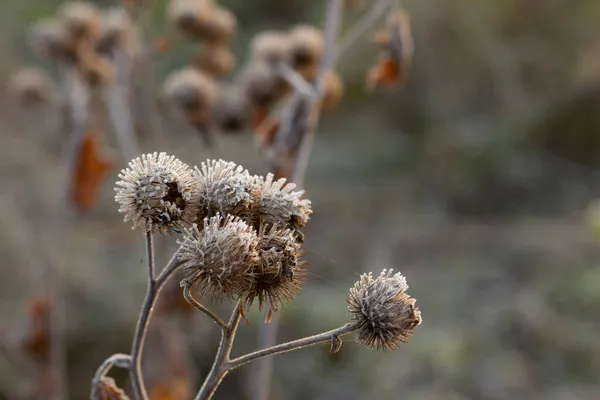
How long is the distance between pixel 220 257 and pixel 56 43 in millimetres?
1862

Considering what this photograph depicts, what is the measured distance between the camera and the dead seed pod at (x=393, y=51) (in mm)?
2104

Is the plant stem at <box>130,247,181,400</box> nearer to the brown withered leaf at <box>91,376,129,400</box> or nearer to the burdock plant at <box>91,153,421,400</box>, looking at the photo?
the burdock plant at <box>91,153,421,400</box>

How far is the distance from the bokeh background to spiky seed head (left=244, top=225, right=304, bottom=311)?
98 cm

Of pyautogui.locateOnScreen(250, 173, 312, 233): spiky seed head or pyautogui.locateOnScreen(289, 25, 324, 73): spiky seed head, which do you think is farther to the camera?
pyautogui.locateOnScreen(289, 25, 324, 73): spiky seed head

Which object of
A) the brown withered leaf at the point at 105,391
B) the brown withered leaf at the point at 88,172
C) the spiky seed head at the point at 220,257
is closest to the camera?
the spiky seed head at the point at 220,257

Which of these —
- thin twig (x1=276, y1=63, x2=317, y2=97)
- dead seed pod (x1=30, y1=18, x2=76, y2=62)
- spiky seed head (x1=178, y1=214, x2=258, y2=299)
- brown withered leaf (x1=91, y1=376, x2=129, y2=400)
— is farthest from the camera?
dead seed pod (x1=30, y1=18, x2=76, y2=62)

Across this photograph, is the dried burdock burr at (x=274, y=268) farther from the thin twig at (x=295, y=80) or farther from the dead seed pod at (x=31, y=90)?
the dead seed pod at (x=31, y=90)

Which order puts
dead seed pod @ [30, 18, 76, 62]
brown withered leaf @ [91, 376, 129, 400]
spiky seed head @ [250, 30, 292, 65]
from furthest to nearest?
dead seed pod @ [30, 18, 76, 62]
spiky seed head @ [250, 30, 292, 65]
brown withered leaf @ [91, 376, 129, 400]

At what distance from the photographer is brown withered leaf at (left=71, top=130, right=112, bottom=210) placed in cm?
253

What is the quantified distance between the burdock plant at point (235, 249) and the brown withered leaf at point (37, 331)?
1.65 m

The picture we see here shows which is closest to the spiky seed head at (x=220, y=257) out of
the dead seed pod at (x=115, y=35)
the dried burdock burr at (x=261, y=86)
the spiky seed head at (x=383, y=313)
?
the spiky seed head at (x=383, y=313)

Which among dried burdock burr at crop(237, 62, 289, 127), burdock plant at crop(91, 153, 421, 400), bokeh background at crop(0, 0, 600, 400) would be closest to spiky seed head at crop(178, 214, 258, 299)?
burdock plant at crop(91, 153, 421, 400)

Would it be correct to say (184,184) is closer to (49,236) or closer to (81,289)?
(81,289)

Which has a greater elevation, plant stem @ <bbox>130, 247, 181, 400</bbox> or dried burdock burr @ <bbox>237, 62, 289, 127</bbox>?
dried burdock burr @ <bbox>237, 62, 289, 127</bbox>
